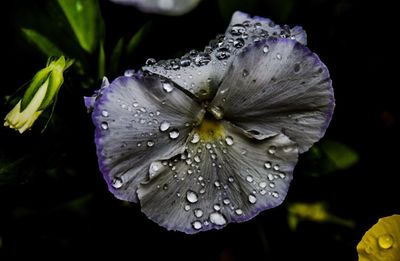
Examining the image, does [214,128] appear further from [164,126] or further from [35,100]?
[35,100]

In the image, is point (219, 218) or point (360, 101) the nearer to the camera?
point (219, 218)

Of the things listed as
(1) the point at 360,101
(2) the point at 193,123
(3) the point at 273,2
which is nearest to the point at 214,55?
(2) the point at 193,123

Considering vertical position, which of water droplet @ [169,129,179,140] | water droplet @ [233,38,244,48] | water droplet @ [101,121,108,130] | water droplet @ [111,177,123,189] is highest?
water droplet @ [233,38,244,48]

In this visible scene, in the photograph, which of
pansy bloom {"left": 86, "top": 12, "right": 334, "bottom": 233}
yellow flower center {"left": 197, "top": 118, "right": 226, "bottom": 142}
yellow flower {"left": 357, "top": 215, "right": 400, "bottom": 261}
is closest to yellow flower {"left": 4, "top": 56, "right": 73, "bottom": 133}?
pansy bloom {"left": 86, "top": 12, "right": 334, "bottom": 233}

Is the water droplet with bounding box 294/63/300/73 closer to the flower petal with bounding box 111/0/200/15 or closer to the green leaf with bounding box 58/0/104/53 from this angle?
the flower petal with bounding box 111/0/200/15

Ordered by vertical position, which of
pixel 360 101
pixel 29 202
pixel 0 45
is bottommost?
pixel 29 202

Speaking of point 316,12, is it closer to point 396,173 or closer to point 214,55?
point 396,173
